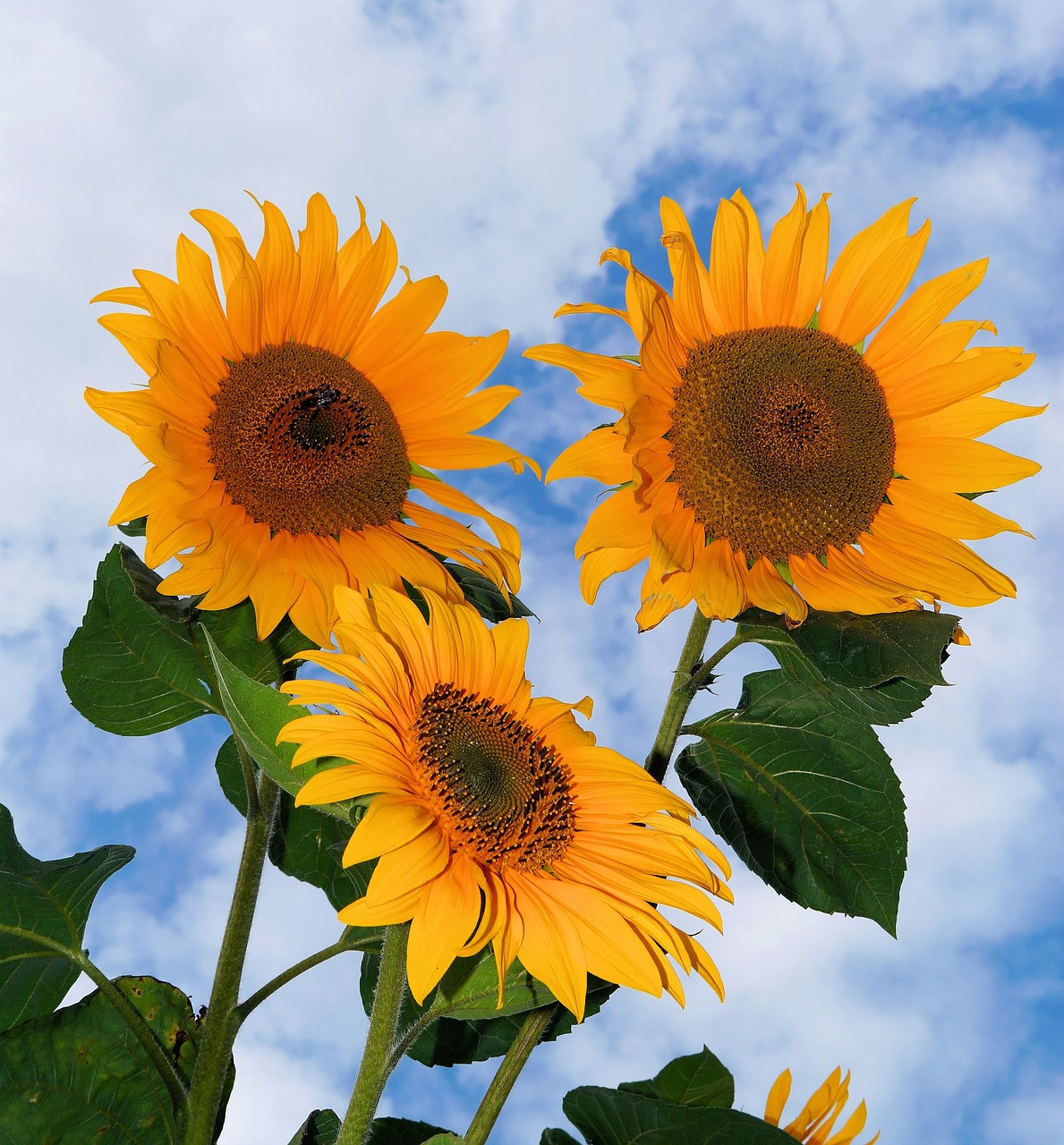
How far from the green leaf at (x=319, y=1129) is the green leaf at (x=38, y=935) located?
402mm

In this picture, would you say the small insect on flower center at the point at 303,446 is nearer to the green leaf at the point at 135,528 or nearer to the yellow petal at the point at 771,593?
the green leaf at the point at 135,528

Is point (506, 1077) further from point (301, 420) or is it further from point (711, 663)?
point (301, 420)

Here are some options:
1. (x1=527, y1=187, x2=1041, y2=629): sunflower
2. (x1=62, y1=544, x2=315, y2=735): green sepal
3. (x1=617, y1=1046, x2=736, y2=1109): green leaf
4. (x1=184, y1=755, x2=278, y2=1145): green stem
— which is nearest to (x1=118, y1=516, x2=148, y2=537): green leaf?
(x1=62, y1=544, x2=315, y2=735): green sepal

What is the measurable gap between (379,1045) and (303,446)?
0.81 meters

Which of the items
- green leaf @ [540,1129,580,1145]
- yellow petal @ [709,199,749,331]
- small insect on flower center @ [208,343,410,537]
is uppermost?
yellow petal @ [709,199,749,331]

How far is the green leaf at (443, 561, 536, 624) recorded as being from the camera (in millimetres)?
2009

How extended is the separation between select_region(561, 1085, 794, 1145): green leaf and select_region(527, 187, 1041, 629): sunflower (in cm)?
63

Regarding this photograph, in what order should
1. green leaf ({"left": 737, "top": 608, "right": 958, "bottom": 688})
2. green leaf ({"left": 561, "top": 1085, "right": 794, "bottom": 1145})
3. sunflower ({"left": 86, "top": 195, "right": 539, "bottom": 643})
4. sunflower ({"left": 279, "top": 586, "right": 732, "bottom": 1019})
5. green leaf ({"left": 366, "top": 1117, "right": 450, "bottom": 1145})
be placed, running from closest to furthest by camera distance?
sunflower ({"left": 279, "top": 586, "right": 732, "bottom": 1019})
green leaf ({"left": 737, "top": 608, "right": 958, "bottom": 688})
green leaf ({"left": 561, "top": 1085, "right": 794, "bottom": 1145})
sunflower ({"left": 86, "top": 195, "right": 539, "bottom": 643})
green leaf ({"left": 366, "top": 1117, "right": 450, "bottom": 1145})

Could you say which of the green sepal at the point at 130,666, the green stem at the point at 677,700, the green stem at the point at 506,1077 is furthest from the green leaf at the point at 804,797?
the green sepal at the point at 130,666

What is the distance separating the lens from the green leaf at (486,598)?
6.59ft

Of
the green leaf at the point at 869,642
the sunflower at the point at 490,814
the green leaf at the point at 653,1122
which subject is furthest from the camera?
the green leaf at the point at 653,1122

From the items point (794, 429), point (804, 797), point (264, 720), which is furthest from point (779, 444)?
point (264, 720)

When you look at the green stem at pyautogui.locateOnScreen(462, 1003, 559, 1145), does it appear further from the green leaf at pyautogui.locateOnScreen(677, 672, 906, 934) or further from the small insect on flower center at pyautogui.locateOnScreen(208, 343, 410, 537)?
the small insect on flower center at pyautogui.locateOnScreen(208, 343, 410, 537)

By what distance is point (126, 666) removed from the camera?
2.05 meters
